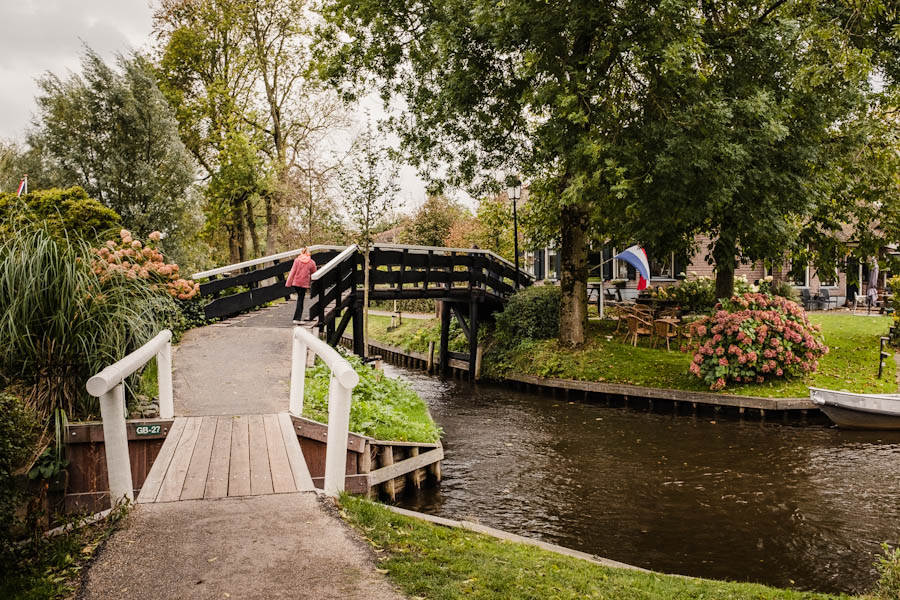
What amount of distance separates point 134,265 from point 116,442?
9.78 ft

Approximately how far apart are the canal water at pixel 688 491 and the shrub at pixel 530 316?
548cm

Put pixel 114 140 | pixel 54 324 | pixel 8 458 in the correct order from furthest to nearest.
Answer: pixel 114 140 < pixel 54 324 < pixel 8 458

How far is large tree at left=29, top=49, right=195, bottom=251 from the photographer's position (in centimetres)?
2005

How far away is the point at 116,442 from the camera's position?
16.2 ft

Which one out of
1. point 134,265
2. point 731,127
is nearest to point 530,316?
point 731,127

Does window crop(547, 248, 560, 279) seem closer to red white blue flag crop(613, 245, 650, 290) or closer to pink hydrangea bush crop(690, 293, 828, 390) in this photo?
red white blue flag crop(613, 245, 650, 290)

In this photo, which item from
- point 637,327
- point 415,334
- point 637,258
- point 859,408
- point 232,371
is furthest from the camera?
point 415,334

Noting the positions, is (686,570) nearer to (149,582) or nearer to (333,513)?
(333,513)

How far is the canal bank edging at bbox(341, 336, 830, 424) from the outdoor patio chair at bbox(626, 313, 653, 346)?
2.71 m

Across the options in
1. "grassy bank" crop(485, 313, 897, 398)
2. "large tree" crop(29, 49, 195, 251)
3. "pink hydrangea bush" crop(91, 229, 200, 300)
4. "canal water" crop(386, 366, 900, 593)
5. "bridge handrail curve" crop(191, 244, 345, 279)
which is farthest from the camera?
"large tree" crop(29, 49, 195, 251)

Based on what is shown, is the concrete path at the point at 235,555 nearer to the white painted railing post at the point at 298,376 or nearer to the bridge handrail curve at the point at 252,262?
the white painted railing post at the point at 298,376

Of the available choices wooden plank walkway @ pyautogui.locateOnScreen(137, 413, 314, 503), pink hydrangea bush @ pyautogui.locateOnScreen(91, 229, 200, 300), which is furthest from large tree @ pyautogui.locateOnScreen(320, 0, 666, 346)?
wooden plank walkway @ pyautogui.locateOnScreen(137, 413, 314, 503)

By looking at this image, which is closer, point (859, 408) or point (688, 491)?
point (688, 491)

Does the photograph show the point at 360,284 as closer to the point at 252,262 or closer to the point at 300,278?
the point at 252,262
